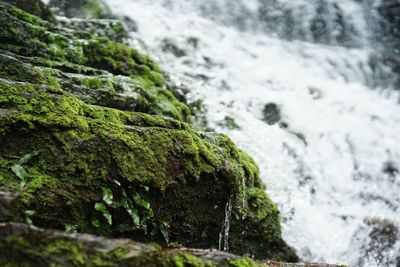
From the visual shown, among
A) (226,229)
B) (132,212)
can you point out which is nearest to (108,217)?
(132,212)

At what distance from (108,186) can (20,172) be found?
2.96 ft

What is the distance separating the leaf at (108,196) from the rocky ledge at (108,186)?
1cm

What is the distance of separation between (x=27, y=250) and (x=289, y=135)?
34.3ft

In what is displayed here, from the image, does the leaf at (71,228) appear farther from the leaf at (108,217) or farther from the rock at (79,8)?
the rock at (79,8)

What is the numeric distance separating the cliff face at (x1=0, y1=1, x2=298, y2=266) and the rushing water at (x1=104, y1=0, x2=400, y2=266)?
3396 millimetres

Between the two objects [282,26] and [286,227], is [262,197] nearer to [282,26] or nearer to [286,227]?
[286,227]

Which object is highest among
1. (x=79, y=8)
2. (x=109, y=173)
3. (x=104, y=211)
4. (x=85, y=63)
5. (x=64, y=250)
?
(x=79, y=8)

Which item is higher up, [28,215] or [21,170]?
[21,170]

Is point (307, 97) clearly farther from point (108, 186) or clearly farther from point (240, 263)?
point (240, 263)

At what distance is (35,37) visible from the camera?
7.75m

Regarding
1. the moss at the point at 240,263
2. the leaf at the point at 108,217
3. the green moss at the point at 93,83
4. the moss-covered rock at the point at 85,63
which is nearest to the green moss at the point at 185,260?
the moss at the point at 240,263

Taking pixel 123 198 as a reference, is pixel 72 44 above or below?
above

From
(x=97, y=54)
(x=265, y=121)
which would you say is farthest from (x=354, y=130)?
(x=97, y=54)

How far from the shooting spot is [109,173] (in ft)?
13.5
